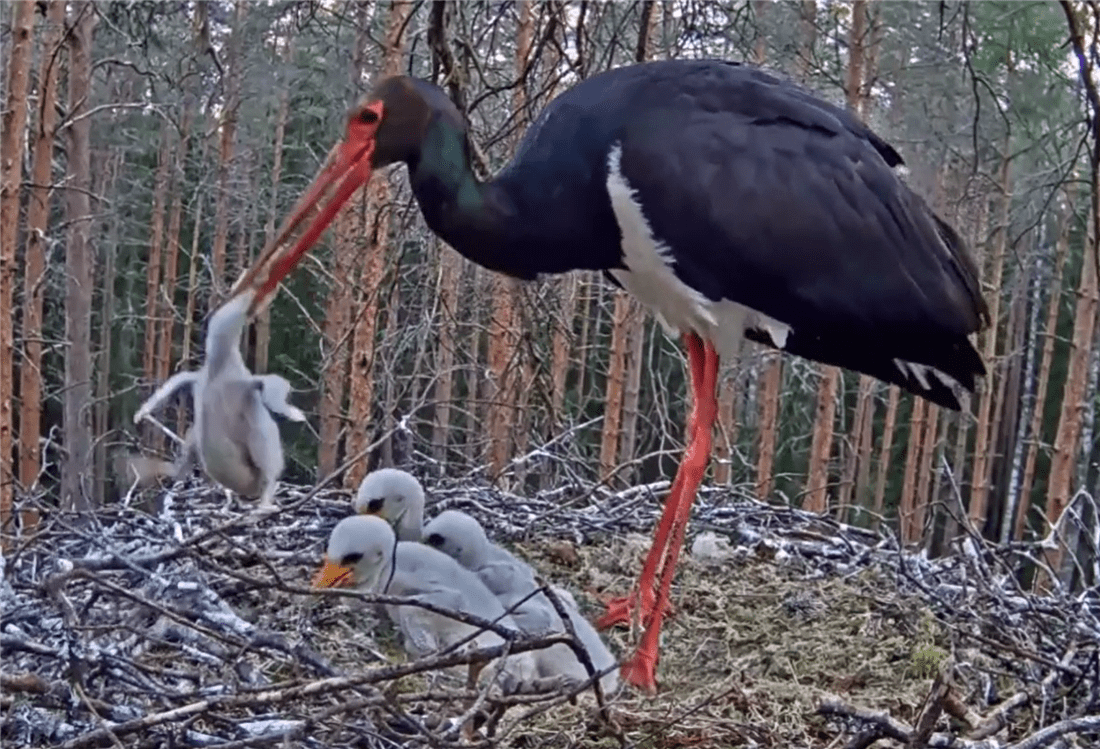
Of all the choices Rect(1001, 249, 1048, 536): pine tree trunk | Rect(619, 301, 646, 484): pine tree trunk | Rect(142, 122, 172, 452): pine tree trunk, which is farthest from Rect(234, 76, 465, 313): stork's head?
Rect(142, 122, 172, 452): pine tree trunk

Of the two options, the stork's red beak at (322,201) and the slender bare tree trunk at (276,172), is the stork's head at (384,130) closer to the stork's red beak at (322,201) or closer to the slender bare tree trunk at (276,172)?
the stork's red beak at (322,201)

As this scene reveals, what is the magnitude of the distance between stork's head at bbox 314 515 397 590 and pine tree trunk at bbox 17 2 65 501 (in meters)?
3.50

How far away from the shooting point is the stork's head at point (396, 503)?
3.46 metres

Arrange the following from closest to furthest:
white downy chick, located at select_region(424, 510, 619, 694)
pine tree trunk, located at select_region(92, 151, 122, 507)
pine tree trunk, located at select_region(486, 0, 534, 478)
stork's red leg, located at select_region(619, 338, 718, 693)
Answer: white downy chick, located at select_region(424, 510, 619, 694) < stork's red leg, located at select_region(619, 338, 718, 693) < pine tree trunk, located at select_region(486, 0, 534, 478) < pine tree trunk, located at select_region(92, 151, 122, 507)

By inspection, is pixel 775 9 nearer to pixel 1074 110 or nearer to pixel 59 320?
pixel 1074 110

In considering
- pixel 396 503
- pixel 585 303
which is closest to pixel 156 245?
pixel 585 303

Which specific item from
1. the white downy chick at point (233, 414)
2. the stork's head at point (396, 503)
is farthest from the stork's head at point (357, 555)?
the white downy chick at point (233, 414)

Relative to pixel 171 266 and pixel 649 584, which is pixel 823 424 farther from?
pixel 171 266

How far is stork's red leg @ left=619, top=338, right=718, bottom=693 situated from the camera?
3047 mm

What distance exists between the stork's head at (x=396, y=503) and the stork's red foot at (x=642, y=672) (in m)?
0.72

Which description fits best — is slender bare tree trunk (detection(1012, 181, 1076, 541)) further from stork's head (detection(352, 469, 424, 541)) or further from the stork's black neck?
the stork's black neck

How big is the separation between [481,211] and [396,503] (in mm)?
837

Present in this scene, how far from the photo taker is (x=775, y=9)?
10.9 m

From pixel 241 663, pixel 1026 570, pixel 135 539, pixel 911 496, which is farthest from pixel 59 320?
pixel 241 663
